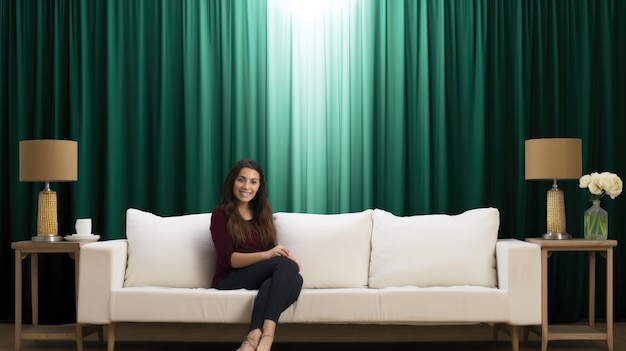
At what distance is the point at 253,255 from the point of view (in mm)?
4082

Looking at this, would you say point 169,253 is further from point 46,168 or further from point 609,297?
point 609,297

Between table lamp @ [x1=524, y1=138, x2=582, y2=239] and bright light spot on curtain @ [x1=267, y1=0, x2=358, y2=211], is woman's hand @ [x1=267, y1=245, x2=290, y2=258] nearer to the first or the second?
bright light spot on curtain @ [x1=267, y1=0, x2=358, y2=211]

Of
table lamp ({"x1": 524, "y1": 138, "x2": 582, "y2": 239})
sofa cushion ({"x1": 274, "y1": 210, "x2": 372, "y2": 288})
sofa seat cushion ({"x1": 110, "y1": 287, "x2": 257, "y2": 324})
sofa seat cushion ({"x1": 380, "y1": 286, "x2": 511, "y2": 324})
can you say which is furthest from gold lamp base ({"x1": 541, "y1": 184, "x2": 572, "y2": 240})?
sofa seat cushion ({"x1": 110, "y1": 287, "x2": 257, "y2": 324})

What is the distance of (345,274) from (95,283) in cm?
134

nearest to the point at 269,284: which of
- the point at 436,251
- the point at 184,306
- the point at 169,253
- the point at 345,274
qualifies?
the point at 184,306

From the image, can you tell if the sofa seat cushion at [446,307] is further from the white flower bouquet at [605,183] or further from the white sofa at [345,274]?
the white flower bouquet at [605,183]

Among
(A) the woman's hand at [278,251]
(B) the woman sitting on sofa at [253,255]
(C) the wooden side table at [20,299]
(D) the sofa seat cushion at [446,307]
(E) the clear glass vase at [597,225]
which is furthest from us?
(E) the clear glass vase at [597,225]

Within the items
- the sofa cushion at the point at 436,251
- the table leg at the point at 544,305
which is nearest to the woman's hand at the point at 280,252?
the sofa cushion at the point at 436,251

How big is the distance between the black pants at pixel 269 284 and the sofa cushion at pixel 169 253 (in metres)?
0.25

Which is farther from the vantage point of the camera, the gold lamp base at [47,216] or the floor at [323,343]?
the gold lamp base at [47,216]

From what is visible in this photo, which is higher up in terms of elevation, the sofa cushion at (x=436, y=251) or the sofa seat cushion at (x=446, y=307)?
the sofa cushion at (x=436, y=251)

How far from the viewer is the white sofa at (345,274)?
156 inches

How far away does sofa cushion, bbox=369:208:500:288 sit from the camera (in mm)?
4266

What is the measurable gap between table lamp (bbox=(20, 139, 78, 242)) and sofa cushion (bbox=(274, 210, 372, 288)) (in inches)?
50.8
